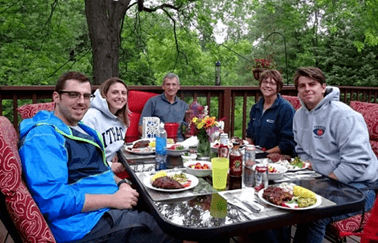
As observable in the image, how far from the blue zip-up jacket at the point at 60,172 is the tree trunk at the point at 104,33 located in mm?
3676

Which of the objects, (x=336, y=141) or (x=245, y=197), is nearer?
(x=245, y=197)

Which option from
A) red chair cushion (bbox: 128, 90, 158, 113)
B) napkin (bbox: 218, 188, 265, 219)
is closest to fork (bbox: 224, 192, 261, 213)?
napkin (bbox: 218, 188, 265, 219)

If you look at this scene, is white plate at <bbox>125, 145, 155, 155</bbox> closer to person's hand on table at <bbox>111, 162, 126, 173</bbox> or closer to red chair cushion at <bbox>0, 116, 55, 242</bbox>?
person's hand on table at <bbox>111, 162, 126, 173</bbox>

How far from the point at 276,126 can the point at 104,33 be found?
11.4 ft

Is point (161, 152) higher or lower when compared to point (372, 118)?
lower

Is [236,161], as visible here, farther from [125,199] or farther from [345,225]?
[345,225]

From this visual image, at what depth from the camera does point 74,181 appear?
1.62 m

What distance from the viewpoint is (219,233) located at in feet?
3.82

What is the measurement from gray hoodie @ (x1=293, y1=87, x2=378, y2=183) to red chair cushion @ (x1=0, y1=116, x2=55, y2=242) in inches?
67.3

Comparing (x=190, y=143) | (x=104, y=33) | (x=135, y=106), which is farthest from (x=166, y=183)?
(x=104, y=33)

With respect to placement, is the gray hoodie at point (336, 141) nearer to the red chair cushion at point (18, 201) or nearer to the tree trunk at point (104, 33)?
the red chair cushion at point (18, 201)

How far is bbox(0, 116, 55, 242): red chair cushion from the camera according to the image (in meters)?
1.19

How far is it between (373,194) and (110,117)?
2118 mm

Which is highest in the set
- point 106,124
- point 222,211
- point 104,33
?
point 104,33
